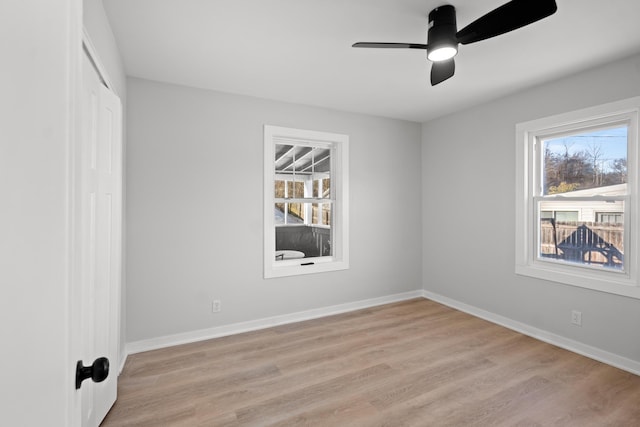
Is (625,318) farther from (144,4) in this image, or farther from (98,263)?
(144,4)

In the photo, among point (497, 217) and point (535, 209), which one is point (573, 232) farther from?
point (497, 217)

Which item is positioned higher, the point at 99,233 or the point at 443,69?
the point at 443,69

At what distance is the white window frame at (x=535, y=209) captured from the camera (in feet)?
8.73

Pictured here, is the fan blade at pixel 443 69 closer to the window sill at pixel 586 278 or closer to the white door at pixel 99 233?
the white door at pixel 99 233

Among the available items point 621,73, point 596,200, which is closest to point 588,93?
point 621,73

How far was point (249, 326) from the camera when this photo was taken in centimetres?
353

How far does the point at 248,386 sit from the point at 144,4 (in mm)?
2727

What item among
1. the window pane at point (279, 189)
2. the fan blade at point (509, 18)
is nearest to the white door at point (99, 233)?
the window pane at point (279, 189)

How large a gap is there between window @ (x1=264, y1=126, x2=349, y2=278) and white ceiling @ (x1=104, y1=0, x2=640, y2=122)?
626 mm

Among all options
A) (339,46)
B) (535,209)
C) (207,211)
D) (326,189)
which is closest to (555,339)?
(535,209)

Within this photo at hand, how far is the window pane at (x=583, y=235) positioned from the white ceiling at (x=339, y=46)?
130cm

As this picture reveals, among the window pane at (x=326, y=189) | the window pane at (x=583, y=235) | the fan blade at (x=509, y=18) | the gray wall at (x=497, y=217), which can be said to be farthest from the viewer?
the window pane at (x=326, y=189)

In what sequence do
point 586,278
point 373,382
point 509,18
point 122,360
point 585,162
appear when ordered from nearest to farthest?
point 509,18 < point 373,382 < point 122,360 < point 586,278 < point 585,162

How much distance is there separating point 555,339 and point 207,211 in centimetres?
374
